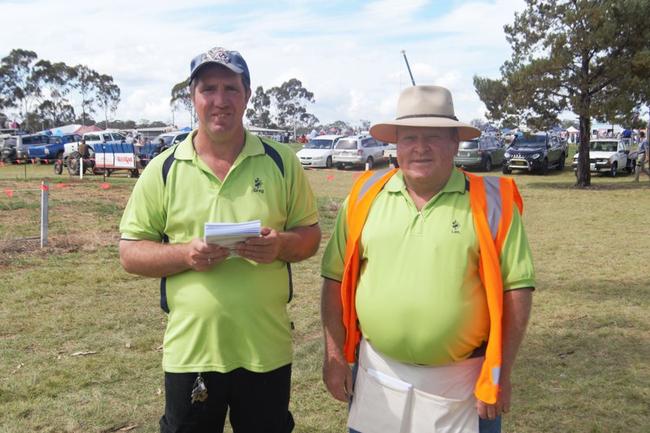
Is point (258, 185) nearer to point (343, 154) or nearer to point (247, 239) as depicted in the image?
point (247, 239)

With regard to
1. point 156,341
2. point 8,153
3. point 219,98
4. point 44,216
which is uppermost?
point 8,153

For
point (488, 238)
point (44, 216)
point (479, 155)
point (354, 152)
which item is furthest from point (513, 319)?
point (354, 152)

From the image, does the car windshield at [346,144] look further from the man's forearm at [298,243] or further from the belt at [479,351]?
the belt at [479,351]

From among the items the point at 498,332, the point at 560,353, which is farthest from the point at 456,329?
the point at 560,353

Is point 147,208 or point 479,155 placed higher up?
point 479,155

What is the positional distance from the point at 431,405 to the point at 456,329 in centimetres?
31

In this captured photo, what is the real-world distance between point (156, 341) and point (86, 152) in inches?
856

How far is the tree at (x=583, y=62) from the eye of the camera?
1959 centimetres

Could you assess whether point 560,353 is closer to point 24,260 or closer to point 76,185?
point 24,260

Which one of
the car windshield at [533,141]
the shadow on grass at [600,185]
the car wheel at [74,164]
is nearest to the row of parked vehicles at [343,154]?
the car windshield at [533,141]

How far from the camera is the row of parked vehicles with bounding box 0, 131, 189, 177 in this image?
76.7 ft

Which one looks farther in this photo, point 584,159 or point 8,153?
point 8,153

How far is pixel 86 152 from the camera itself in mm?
25203

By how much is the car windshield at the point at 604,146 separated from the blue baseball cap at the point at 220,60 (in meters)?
27.8
